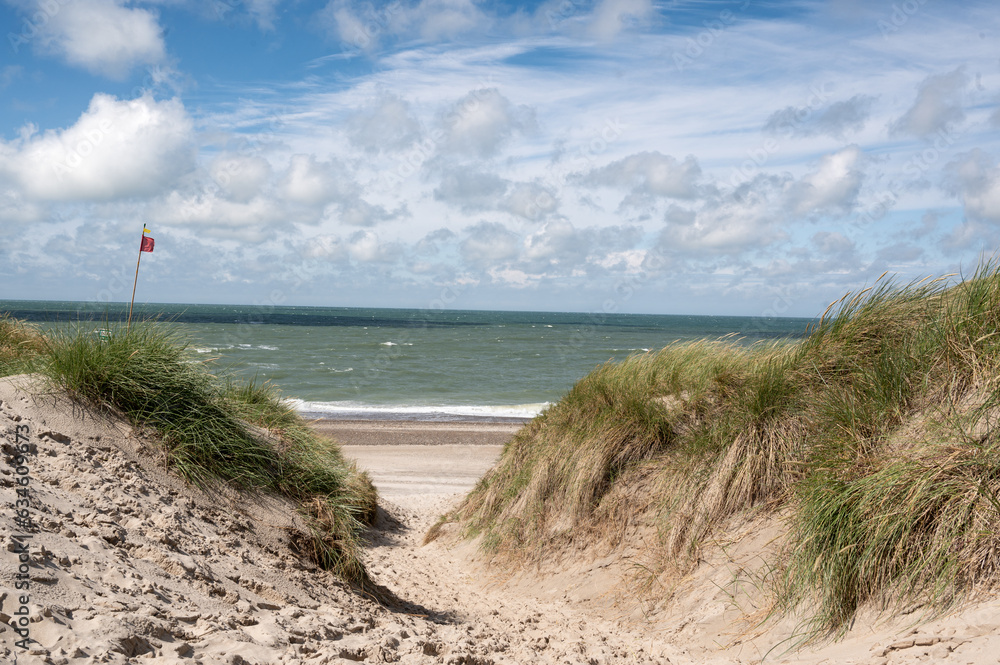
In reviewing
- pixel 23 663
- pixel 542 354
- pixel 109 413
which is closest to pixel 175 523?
pixel 109 413

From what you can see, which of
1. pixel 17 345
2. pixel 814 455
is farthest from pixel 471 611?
pixel 17 345

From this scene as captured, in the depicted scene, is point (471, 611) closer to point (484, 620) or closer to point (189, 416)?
point (484, 620)

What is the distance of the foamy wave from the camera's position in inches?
992

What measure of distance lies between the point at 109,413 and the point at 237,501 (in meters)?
1.31

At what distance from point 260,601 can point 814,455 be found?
4.45 metres

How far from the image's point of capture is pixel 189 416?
5.63 meters

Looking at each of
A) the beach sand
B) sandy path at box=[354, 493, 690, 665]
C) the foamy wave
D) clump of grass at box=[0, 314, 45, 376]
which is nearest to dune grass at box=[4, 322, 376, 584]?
the beach sand

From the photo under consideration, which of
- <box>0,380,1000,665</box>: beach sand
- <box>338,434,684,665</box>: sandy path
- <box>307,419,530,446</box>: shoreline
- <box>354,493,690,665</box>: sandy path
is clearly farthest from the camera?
<box>307,419,530,446</box>: shoreline

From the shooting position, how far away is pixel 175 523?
460 cm

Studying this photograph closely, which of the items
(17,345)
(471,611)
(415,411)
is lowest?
(415,411)

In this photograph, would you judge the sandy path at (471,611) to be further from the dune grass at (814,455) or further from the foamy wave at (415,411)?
the foamy wave at (415,411)

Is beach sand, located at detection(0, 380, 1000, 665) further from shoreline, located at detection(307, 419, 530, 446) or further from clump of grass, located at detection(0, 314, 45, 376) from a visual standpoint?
shoreline, located at detection(307, 419, 530, 446)

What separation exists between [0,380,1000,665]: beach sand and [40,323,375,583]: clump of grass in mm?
203

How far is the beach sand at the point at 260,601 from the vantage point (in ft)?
10.6
